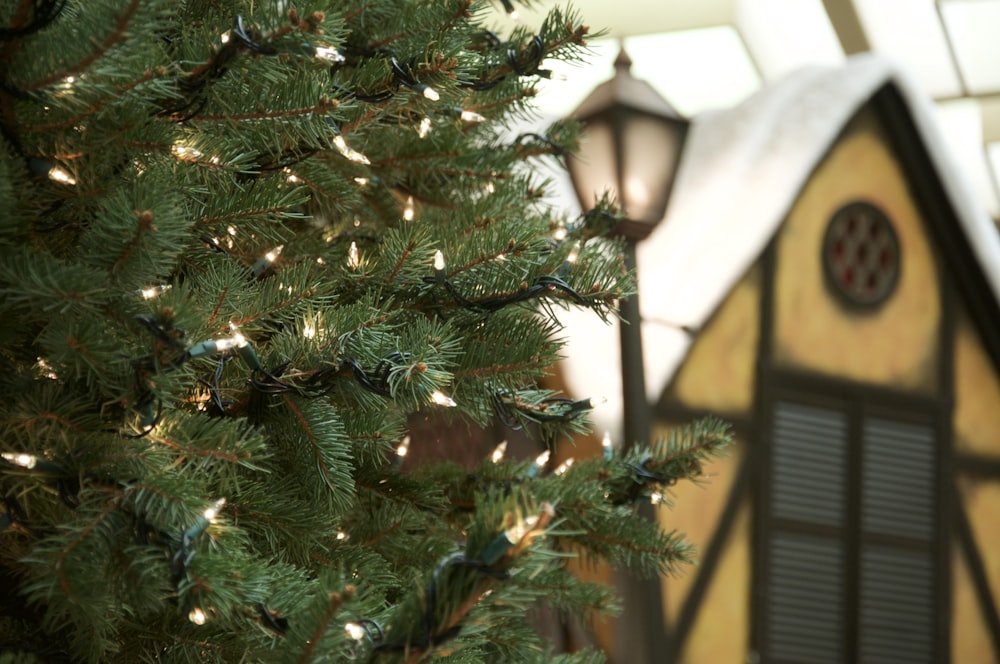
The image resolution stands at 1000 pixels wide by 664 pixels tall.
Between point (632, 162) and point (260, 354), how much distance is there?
170cm

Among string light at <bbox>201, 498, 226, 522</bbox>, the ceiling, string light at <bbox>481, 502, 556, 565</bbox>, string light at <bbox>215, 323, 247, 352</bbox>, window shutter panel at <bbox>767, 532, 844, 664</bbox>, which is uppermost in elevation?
the ceiling

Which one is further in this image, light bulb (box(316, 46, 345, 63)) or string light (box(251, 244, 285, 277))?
string light (box(251, 244, 285, 277))

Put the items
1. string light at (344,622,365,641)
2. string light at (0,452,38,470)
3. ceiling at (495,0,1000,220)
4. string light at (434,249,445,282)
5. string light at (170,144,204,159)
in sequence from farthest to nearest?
ceiling at (495,0,1000,220) → string light at (434,249,445,282) → string light at (170,144,204,159) → string light at (0,452,38,470) → string light at (344,622,365,641)

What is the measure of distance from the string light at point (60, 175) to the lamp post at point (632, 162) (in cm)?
170

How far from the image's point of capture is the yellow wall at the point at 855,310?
13.4ft

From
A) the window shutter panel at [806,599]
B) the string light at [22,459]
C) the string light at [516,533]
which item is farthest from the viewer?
the window shutter panel at [806,599]

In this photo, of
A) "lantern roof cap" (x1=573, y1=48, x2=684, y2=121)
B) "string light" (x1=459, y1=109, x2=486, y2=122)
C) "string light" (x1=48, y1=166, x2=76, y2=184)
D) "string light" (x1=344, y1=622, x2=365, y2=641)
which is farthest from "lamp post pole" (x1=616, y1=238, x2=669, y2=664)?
"string light" (x1=344, y1=622, x2=365, y2=641)

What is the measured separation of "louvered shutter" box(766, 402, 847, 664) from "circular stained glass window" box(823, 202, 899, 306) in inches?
18.0

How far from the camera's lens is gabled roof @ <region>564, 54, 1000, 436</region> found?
3.73 meters

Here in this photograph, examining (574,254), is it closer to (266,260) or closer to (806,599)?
(266,260)

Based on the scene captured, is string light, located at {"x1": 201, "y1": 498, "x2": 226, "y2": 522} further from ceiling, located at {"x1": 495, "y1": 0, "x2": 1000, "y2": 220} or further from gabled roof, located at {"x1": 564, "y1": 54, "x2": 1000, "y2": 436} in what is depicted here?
ceiling, located at {"x1": 495, "y1": 0, "x2": 1000, "y2": 220}

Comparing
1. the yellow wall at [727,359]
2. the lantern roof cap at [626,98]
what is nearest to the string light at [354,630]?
the lantern roof cap at [626,98]

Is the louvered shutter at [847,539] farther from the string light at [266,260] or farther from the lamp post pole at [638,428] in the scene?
the string light at [266,260]

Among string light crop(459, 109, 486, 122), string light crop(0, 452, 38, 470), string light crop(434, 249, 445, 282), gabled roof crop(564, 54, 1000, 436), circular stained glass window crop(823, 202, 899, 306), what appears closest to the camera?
string light crop(0, 452, 38, 470)
